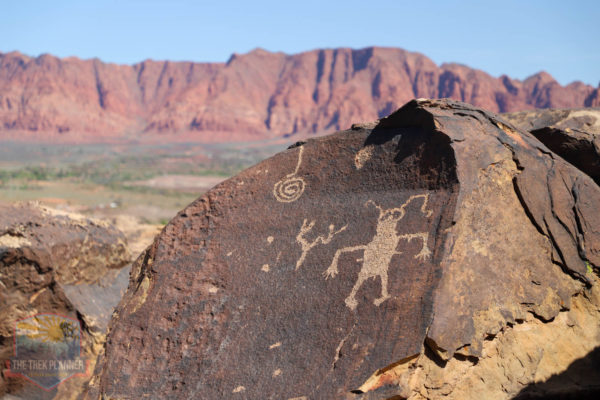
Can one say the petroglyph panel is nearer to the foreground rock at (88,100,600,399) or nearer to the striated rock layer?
the foreground rock at (88,100,600,399)

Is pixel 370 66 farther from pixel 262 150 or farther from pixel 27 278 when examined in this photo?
pixel 27 278

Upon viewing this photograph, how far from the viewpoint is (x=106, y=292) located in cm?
556

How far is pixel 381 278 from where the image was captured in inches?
120

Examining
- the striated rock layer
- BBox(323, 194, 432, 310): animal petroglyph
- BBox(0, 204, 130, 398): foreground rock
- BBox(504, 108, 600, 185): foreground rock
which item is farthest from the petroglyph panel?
the striated rock layer

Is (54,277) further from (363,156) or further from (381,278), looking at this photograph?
(381,278)

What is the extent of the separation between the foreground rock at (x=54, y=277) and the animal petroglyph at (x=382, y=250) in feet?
9.98

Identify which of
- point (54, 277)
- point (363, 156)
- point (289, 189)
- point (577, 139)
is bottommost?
point (54, 277)

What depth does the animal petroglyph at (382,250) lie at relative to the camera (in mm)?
3031

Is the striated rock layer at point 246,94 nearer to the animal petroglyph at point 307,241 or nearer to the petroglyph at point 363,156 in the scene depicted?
the petroglyph at point 363,156

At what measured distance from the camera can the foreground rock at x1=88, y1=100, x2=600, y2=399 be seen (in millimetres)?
2811

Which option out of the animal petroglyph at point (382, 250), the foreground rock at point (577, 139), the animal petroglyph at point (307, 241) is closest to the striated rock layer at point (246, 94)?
the foreground rock at point (577, 139)

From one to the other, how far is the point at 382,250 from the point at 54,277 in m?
3.50

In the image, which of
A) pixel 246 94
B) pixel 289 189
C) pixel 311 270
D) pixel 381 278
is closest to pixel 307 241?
pixel 311 270

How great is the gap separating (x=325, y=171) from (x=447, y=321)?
155 centimetres
